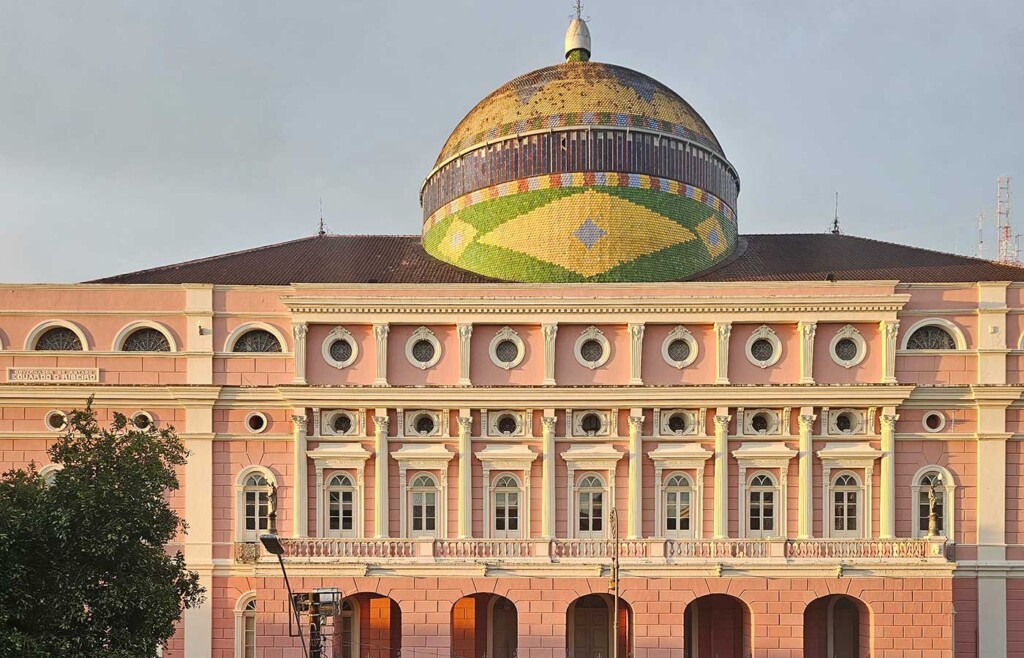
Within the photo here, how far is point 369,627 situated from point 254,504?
18.5 ft

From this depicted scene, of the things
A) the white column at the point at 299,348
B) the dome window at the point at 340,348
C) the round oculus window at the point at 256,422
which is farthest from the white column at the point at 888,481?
the round oculus window at the point at 256,422

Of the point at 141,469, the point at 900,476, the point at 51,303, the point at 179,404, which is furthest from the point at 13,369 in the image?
the point at 900,476

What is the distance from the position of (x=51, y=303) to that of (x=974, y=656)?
32321 mm

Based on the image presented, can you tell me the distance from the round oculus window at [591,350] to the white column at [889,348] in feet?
29.7

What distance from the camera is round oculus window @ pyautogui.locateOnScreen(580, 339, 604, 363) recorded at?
102 ft

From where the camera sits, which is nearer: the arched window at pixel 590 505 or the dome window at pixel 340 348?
the arched window at pixel 590 505

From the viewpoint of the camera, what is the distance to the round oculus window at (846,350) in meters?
30.9

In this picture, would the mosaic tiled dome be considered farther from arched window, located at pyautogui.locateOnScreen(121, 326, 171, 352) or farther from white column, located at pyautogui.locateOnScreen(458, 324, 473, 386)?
arched window, located at pyautogui.locateOnScreen(121, 326, 171, 352)

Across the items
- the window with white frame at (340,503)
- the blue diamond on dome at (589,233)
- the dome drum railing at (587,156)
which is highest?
the dome drum railing at (587,156)

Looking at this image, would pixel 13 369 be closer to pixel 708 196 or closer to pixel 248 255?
pixel 248 255

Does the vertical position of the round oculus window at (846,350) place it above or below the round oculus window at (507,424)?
above

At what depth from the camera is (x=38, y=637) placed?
767 inches

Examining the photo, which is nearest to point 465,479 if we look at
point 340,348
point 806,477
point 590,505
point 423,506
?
point 423,506

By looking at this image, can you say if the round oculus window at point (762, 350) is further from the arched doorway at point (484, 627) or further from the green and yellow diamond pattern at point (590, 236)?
the arched doorway at point (484, 627)
